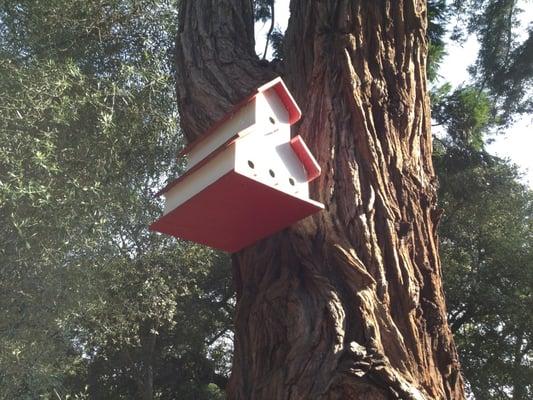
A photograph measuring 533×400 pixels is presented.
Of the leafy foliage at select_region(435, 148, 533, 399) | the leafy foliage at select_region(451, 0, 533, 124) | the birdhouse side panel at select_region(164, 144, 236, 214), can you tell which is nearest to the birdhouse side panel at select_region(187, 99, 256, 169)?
the birdhouse side panel at select_region(164, 144, 236, 214)

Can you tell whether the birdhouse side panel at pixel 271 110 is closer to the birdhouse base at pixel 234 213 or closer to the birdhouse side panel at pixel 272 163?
the birdhouse side panel at pixel 272 163

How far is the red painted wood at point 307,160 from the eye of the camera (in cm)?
217

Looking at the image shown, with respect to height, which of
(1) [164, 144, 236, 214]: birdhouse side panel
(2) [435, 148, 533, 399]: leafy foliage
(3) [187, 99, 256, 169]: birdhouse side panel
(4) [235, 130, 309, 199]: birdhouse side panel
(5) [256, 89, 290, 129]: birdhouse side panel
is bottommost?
(1) [164, 144, 236, 214]: birdhouse side panel

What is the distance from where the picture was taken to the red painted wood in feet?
7.11

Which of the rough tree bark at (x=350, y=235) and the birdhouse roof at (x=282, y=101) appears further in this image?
the birdhouse roof at (x=282, y=101)

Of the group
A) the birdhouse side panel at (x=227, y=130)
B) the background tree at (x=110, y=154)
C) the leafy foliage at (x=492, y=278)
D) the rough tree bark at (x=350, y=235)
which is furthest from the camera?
the leafy foliage at (x=492, y=278)

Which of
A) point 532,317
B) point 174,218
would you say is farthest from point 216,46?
point 532,317

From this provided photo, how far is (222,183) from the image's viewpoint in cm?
193

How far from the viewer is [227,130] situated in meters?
2.22

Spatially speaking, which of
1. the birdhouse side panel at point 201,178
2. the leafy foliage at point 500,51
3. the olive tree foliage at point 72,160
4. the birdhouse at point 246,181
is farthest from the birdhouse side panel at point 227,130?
the leafy foliage at point 500,51

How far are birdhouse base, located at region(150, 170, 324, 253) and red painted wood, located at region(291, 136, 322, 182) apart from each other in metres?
0.17

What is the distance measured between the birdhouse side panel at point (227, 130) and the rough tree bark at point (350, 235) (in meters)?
0.37

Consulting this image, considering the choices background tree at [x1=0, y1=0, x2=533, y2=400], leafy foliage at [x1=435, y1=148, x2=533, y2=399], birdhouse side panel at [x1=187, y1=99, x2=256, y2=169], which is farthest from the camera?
leafy foliage at [x1=435, y1=148, x2=533, y2=399]

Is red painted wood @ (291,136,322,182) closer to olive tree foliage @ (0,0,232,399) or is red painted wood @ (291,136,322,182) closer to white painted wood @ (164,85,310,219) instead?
white painted wood @ (164,85,310,219)
